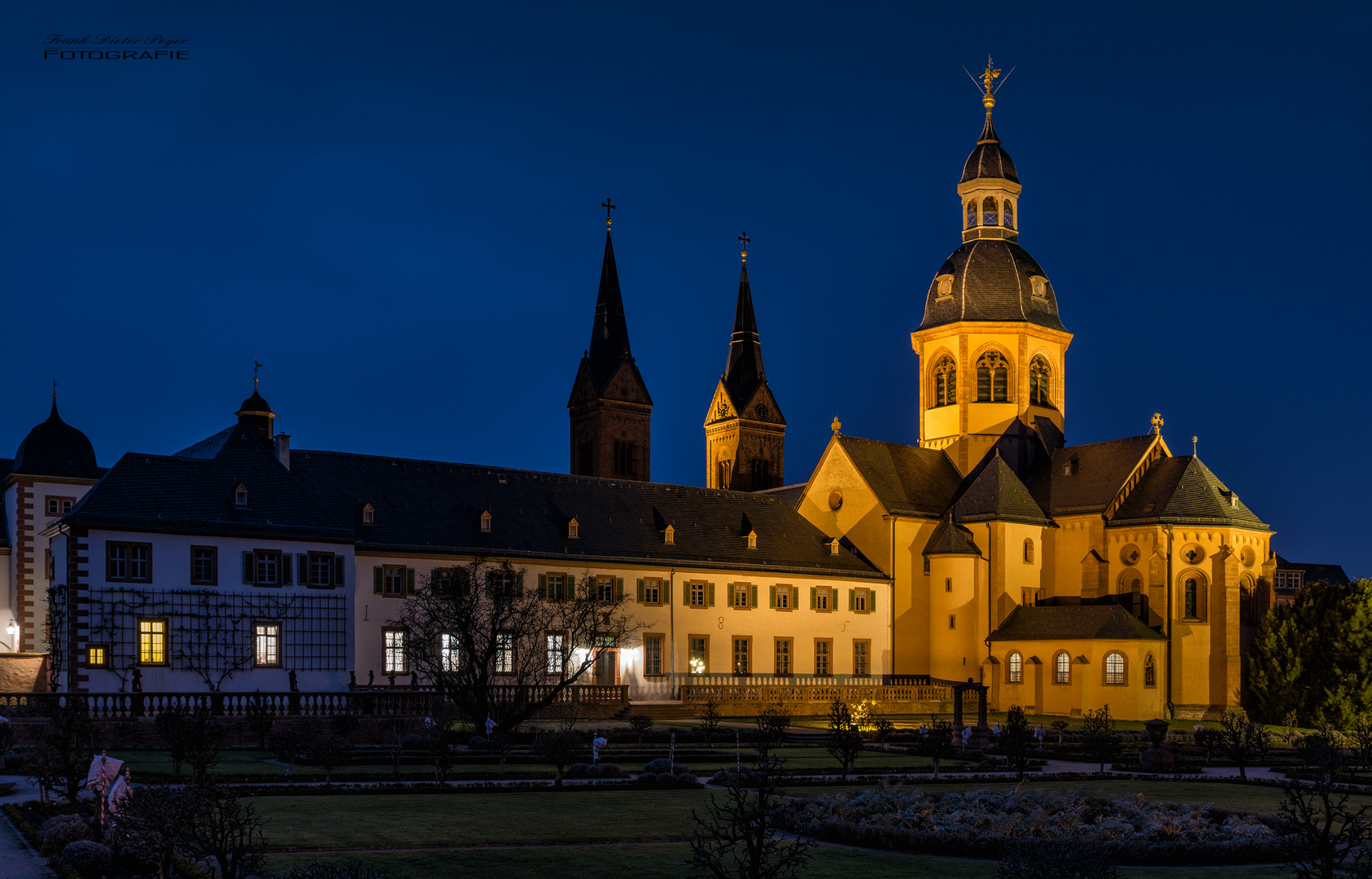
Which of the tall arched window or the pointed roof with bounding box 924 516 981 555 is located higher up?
the pointed roof with bounding box 924 516 981 555

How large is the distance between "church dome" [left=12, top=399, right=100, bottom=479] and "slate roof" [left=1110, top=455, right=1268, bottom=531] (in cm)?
4808

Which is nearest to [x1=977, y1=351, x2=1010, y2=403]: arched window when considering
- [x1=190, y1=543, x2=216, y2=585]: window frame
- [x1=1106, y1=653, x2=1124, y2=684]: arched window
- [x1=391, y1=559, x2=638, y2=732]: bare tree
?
[x1=1106, y1=653, x2=1124, y2=684]: arched window

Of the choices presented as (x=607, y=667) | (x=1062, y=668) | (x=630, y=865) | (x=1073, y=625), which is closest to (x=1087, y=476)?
(x=1073, y=625)

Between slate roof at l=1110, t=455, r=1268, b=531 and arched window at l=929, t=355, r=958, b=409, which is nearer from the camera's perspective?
slate roof at l=1110, t=455, r=1268, b=531

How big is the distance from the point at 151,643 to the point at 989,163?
5546 cm

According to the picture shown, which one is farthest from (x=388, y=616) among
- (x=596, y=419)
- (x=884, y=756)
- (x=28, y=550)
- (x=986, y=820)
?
(x=596, y=419)

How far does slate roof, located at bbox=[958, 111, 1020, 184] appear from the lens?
278 ft

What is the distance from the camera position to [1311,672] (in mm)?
65000

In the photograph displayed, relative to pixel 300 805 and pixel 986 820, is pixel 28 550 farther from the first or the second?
pixel 986 820

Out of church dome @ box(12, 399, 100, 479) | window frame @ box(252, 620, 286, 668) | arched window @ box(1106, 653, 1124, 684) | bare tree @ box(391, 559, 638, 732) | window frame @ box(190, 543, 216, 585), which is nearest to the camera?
bare tree @ box(391, 559, 638, 732)

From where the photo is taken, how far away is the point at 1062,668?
218 feet

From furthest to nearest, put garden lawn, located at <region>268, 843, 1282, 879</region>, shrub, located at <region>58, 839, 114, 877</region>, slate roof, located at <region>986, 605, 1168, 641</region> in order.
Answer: slate roof, located at <region>986, 605, 1168, 641</region> → garden lawn, located at <region>268, 843, 1282, 879</region> → shrub, located at <region>58, 839, 114, 877</region>

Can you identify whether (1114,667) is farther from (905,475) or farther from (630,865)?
(630,865)

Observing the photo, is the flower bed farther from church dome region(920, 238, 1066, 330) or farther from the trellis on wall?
church dome region(920, 238, 1066, 330)
